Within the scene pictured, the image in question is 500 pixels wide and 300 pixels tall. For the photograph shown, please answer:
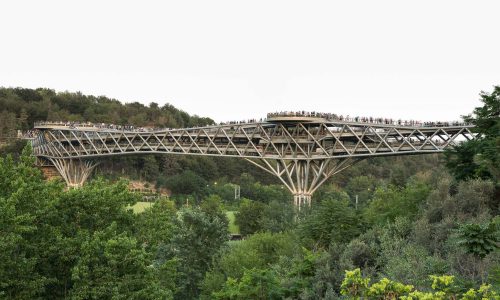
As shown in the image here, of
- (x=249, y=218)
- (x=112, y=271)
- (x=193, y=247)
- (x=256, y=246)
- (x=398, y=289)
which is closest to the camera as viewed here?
(x=398, y=289)

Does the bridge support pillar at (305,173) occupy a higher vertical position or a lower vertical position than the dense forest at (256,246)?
higher

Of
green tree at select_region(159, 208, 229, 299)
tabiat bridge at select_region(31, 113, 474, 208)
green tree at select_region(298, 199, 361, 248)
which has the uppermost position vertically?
tabiat bridge at select_region(31, 113, 474, 208)

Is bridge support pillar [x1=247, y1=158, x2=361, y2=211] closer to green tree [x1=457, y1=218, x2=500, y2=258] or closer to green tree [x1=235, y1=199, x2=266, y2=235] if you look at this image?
green tree [x1=235, y1=199, x2=266, y2=235]

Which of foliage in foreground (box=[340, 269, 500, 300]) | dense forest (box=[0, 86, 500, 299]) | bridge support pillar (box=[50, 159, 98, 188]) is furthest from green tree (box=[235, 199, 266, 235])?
foliage in foreground (box=[340, 269, 500, 300])

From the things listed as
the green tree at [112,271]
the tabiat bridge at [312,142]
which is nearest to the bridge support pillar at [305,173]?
the tabiat bridge at [312,142]

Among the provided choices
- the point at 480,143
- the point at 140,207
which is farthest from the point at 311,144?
the point at 140,207

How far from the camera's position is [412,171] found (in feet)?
417

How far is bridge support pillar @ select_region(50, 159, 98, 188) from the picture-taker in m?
74.9

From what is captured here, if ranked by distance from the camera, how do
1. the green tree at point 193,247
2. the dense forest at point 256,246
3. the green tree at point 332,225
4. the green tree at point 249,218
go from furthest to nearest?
the green tree at point 249,218 → the green tree at point 193,247 → the green tree at point 332,225 → the dense forest at point 256,246

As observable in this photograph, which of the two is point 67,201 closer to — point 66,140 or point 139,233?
point 139,233

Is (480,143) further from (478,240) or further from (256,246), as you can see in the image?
(256,246)

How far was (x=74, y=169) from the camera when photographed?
7581 cm

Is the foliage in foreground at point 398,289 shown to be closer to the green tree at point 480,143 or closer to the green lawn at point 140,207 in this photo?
the green tree at point 480,143

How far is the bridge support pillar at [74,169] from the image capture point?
74.9m
